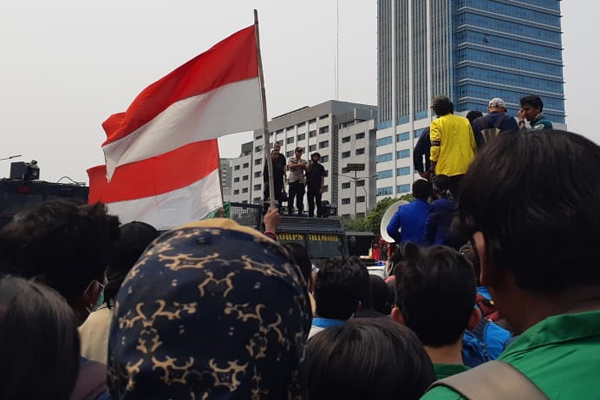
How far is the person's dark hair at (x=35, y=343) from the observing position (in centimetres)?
142

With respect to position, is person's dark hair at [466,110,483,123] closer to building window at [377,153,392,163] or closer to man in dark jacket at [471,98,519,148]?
man in dark jacket at [471,98,519,148]

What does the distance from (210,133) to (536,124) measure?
3.22 metres

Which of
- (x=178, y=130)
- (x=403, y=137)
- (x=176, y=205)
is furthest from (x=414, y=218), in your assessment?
(x=403, y=137)

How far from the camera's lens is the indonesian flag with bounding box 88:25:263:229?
18.8ft

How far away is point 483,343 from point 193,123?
3.62 m

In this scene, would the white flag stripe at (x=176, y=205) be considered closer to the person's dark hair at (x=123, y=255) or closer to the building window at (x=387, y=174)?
the person's dark hair at (x=123, y=255)

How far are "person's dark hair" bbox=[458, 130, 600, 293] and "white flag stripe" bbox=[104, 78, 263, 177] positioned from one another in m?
4.51

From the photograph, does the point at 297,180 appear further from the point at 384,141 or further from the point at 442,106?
the point at 384,141

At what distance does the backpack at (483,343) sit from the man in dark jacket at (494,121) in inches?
148

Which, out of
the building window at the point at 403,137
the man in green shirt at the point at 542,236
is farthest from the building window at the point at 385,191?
the man in green shirt at the point at 542,236

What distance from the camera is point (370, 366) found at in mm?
1952

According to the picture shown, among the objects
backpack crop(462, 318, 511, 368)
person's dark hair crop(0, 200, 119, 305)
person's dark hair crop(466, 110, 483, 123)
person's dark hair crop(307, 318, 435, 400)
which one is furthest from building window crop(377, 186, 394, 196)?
person's dark hair crop(307, 318, 435, 400)

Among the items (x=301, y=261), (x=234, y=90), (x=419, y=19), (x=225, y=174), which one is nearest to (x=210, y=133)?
(x=234, y=90)

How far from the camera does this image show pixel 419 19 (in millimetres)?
102000
